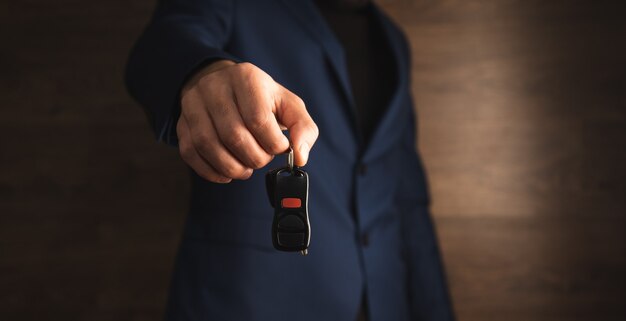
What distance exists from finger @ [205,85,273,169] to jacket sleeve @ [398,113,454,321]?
59 centimetres

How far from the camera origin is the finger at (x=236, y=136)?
338 mm

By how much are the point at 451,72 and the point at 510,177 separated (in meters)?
0.37

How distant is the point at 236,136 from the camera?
0.34 m

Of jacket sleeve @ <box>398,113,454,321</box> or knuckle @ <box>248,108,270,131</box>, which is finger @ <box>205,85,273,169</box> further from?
jacket sleeve @ <box>398,113,454,321</box>

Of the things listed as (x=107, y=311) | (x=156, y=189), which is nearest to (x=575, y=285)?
(x=156, y=189)

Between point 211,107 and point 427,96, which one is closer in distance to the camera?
point 211,107

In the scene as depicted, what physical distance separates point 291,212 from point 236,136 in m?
0.08

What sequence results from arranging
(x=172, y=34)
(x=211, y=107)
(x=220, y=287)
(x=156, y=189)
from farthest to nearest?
(x=156, y=189) < (x=220, y=287) < (x=172, y=34) < (x=211, y=107)

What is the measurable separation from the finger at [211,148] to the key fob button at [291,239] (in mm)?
63

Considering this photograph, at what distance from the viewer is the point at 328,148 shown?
73 centimetres

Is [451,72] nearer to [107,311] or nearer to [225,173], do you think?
[225,173]

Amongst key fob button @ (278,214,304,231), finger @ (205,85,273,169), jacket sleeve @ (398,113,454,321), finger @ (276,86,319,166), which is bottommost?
jacket sleeve @ (398,113,454,321)

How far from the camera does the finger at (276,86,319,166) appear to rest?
1.10 feet

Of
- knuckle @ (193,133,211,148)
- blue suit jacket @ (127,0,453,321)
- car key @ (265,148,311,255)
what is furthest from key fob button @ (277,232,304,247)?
blue suit jacket @ (127,0,453,321)
